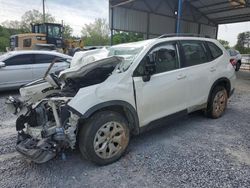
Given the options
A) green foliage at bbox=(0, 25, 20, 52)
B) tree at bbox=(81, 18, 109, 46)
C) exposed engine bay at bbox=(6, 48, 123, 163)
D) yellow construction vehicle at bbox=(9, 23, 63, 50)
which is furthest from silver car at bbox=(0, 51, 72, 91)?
tree at bbox=(81, 18, 109, 46)

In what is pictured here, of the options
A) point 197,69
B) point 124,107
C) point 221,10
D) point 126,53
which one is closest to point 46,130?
point 124,107

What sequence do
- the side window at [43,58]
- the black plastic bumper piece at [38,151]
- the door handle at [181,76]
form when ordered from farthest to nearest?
1. the side window at [43,58]
2. the door handle at [181,76]
3. the black plastic bumper piece at [38,151]

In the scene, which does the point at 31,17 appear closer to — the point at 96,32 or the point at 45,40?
the point at 96,32

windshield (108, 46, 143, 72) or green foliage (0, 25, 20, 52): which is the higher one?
green foliage (0, 25, 20, 52)

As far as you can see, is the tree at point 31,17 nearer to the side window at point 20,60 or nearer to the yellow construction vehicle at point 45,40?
the yellow construction vehicle at point 45,40

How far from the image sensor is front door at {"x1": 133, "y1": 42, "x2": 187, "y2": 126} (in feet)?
11.0

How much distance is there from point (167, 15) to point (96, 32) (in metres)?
29.7

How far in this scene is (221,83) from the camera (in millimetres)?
4895

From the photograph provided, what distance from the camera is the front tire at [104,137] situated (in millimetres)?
2861

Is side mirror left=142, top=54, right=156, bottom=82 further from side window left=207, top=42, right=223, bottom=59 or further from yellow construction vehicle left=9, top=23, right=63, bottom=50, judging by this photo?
yellow construction vehicle left=9, top=23, right=63, bottom=50

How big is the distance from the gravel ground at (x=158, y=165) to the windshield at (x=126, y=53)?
1347 mm

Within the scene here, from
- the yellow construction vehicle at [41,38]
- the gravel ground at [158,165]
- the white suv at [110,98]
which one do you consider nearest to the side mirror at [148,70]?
the white suv at [110,98]

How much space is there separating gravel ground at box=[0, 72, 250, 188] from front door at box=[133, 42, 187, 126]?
0.53m

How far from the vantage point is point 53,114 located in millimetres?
3004
